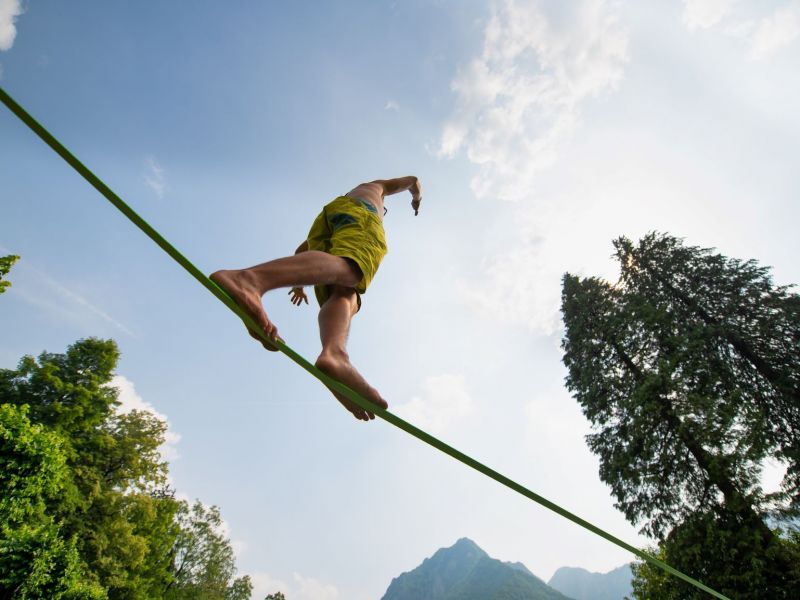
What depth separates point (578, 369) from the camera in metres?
13.8

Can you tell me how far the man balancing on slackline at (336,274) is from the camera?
1.41 m

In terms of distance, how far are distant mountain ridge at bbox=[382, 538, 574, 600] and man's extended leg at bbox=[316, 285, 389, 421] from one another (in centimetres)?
12946

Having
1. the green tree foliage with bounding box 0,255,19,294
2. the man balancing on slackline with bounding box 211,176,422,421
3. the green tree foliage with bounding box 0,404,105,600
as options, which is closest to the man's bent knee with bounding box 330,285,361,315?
the man balancing on slackline with bounding box 211,176,422,421

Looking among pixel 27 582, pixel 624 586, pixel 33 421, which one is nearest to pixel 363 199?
pixel 27 582

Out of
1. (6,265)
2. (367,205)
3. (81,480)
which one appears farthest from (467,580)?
(367,205)

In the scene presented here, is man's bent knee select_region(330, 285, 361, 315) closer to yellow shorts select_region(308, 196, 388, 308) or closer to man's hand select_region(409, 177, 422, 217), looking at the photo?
yellow shorts select_region(308, 196, 388, 308)

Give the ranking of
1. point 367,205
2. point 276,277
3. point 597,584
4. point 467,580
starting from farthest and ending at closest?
point 597,584 → point 467,580 → point 367,205 → point 276,277

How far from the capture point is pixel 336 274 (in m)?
1.68

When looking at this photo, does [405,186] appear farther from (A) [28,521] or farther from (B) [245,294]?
(A) [28,521]

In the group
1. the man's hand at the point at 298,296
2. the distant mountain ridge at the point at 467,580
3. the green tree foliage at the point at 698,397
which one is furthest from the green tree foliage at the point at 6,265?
the distant mountain ridge at the point at 467,580

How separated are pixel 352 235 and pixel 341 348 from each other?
56 centimetres

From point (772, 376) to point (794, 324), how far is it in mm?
1580

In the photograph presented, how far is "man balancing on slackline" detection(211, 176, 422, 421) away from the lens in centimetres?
141

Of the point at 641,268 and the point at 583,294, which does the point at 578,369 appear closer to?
the point at 583,294
